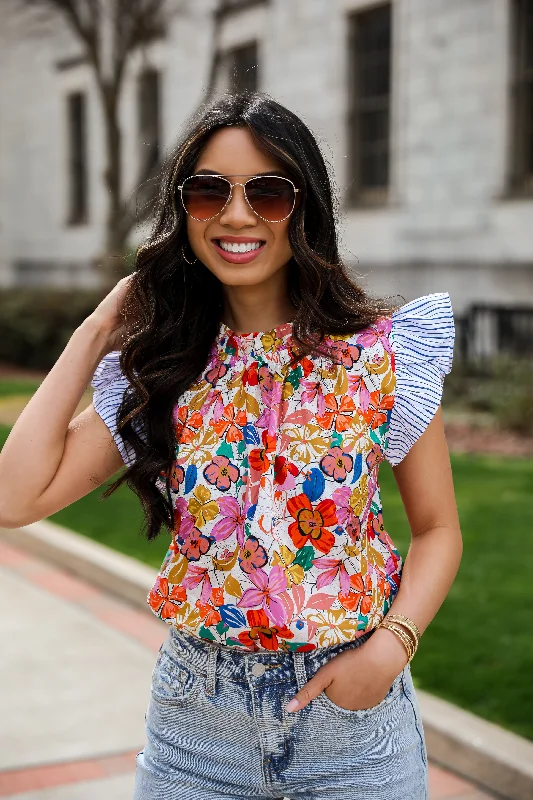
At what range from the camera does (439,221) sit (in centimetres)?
1491

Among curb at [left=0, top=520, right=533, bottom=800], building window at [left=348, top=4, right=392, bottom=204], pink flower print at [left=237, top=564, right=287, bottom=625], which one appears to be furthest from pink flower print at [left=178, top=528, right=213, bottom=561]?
building window at [left=348, top=4, right=392, bottom=204]

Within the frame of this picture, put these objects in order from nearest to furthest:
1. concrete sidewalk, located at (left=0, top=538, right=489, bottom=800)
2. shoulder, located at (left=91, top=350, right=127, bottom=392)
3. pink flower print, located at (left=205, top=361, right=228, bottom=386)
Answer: pink flower print, located at (left=205, top=361, right=228, bottom=386) → shoulder, located at (left=91, top=350, right=127, bottom=392) → concrete sidewalk, located at (left=0, top=538, right=489, bottom=800)

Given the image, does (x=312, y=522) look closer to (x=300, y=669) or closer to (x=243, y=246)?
(x=300, y=669)

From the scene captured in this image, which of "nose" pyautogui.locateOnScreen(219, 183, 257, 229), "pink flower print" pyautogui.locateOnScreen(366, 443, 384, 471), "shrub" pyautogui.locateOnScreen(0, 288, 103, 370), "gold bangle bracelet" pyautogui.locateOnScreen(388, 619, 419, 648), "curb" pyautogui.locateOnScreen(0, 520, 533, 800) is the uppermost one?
"nose" pyautogui.locateOnScreen(219, 183, 257, 229)

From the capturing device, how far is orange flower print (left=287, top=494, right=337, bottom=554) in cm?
199

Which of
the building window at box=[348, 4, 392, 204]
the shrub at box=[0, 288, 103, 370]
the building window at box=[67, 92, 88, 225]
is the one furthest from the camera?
the building window at box=[67, 92, 88, 225]

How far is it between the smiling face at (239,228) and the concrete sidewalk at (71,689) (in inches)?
97.2

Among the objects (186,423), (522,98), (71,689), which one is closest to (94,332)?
(186,423)

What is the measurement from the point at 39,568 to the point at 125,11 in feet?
38.0

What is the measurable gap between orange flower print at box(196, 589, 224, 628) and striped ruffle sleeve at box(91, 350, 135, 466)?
0.32 meters

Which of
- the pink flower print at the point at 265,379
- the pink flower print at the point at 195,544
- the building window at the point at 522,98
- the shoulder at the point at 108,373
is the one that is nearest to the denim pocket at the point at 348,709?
the pink flower print at the point at 195,544

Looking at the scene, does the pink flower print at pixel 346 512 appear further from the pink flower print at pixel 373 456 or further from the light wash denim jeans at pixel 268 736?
the light wash denim jeans at pixel 268 736

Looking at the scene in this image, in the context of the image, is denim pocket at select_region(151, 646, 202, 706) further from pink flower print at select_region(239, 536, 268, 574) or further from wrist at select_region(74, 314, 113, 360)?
wrist at select_region(74, 314, 113, 360)

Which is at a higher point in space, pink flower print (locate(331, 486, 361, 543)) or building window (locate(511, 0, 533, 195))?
building window (locate(511, 0, 533, 195))
